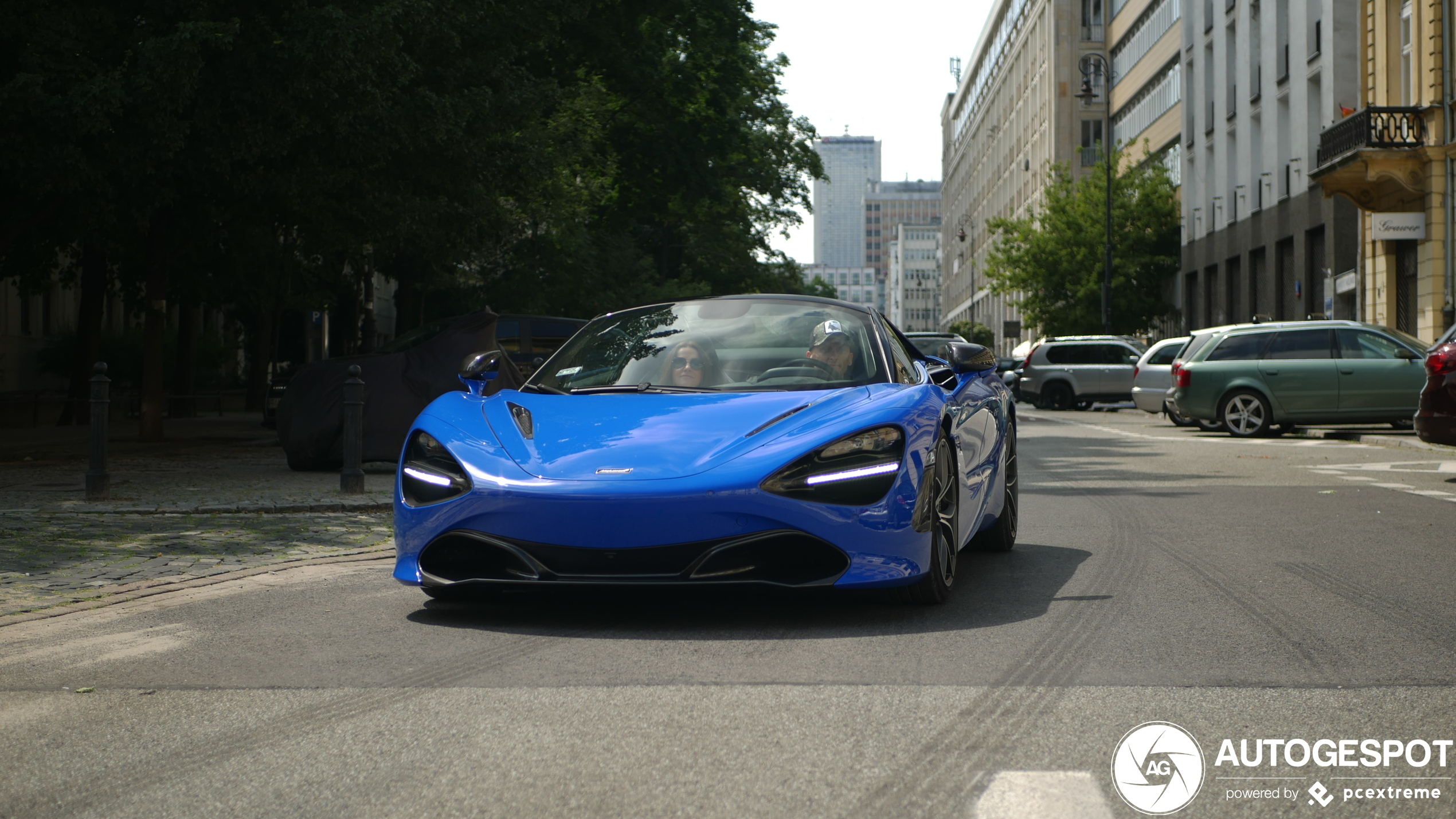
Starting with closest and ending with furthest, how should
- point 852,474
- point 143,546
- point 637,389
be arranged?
point 852,474 < point 637,389 < point 143,546

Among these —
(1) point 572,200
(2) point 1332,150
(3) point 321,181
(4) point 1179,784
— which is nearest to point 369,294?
(1) point 572,200

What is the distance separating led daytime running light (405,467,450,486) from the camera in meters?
5.83

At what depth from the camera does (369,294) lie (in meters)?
34.4

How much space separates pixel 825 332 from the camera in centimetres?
684

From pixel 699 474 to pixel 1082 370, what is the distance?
33111 millimetres

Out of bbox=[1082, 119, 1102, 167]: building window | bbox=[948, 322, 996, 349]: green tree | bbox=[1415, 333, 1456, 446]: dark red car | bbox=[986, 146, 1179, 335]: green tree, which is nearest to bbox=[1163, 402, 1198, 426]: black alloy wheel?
bbox=[1415, 333, 1456, 446]: dark red car

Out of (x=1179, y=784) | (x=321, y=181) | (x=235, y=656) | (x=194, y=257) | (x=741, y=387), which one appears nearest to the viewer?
(x=1179, y=784)

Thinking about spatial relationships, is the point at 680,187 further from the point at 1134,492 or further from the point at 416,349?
the point at 1134,492

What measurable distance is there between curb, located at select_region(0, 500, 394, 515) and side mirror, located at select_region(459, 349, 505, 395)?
446 cm

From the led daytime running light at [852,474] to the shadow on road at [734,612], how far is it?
18.2 inches

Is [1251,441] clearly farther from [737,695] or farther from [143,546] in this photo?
[737,695]

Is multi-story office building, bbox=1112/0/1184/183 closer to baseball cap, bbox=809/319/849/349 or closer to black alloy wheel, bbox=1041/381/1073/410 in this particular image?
black alloy wheel, bbox=1041/381/1073/410

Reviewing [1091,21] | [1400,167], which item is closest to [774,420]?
[1400,167]

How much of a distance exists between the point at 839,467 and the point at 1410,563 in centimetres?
366
